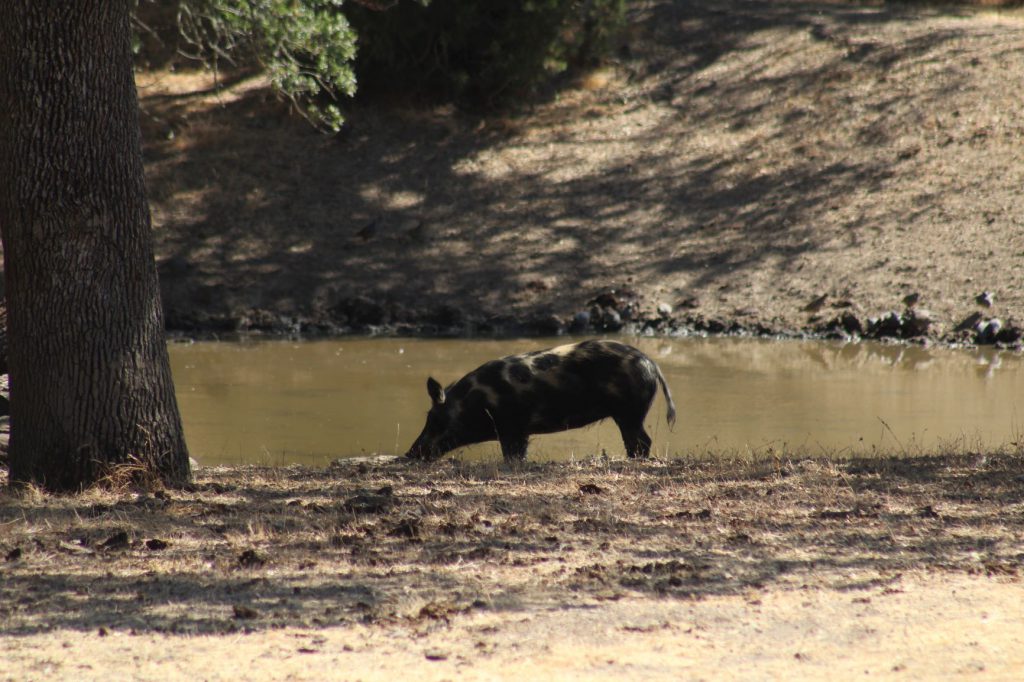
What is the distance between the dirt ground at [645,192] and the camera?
19.0 m

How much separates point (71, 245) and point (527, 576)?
12.4 feet

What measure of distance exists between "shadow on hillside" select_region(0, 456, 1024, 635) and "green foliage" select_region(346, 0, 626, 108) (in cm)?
1701

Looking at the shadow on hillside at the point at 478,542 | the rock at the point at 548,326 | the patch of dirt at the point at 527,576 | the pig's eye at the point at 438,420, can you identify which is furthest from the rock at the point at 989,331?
the pig's eye at the point at 438,420

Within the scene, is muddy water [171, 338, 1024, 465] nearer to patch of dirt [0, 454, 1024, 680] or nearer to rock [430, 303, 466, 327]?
rock [430, 303, 466, 327]

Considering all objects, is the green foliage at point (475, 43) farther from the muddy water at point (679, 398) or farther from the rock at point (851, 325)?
the rock at point (851, 325)

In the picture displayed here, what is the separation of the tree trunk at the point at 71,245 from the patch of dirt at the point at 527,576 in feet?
1.38

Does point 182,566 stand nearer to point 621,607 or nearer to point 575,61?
point 621,607

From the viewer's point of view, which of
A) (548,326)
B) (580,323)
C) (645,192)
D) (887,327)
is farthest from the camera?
(645,192)

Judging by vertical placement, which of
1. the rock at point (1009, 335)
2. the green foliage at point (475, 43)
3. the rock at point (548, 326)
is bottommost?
the rock at point (1009, 335)

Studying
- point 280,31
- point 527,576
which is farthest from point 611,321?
point 527,576

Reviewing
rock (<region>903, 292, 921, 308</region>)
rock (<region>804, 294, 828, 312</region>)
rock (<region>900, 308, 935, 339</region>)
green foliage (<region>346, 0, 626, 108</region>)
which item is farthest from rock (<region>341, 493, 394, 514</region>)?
green foliage (<region>346, 0, 626, 108</region>)

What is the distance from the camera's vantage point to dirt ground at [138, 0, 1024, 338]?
19031mm

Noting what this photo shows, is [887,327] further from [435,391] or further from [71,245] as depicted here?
[71,245]

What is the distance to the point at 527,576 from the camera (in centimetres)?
609
